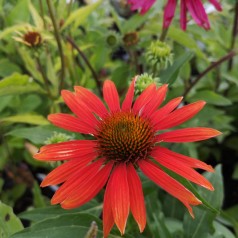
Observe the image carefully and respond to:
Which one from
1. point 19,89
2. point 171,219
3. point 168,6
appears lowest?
point 171,219

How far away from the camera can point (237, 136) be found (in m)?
1.18

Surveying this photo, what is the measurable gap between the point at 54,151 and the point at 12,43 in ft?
1.97

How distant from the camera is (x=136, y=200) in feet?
1.70

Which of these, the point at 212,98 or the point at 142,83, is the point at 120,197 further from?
the point at 212,98

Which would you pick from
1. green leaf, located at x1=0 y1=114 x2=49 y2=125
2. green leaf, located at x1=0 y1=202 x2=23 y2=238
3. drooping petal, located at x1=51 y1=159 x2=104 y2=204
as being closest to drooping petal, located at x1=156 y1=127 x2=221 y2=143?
drooping petal, located at x1=51 y1=159 x2=104 y2=204

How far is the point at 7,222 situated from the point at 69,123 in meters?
0.17

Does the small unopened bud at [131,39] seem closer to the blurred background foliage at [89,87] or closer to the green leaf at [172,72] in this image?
the blurred background foliage at [89,87]

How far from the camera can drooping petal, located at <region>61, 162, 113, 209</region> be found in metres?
0.51

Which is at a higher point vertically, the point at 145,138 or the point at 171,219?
the point at 145,138

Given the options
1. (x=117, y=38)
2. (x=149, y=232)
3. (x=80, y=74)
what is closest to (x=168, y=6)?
(x=117, y=38)

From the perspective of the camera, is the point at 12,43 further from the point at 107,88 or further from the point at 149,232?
the point at 149,232

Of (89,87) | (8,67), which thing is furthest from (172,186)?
(8,67)

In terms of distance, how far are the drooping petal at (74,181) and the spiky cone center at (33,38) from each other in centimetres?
35

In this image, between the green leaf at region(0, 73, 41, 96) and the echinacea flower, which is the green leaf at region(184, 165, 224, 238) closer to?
the echinacea flower
